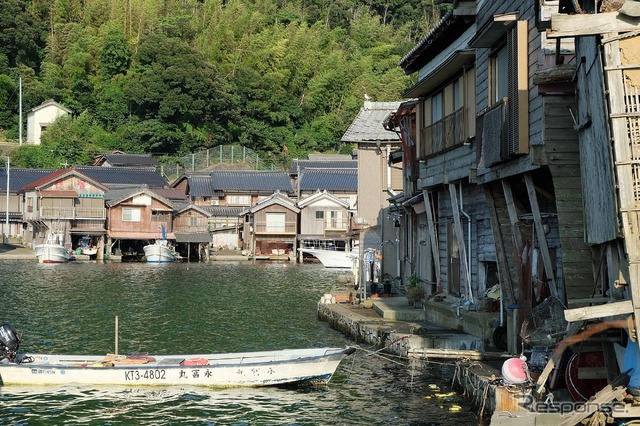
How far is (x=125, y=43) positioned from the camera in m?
103

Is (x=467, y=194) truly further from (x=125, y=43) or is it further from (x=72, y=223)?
(x=125, y=43)

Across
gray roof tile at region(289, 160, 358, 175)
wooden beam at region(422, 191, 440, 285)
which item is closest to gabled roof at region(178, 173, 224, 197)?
gray roof tile at region(289, 160, 358, 175)

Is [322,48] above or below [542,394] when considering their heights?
above

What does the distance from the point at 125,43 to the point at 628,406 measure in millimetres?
99200

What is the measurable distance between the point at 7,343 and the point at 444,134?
12.3 m

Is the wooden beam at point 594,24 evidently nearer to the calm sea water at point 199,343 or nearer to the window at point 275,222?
the calm sea water at point 199,343

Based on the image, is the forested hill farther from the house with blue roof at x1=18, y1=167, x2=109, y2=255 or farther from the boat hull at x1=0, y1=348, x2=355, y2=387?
the boat hull at x1=0, y1=348, x2=355, y2=387

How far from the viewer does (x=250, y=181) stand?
8631 centimetres

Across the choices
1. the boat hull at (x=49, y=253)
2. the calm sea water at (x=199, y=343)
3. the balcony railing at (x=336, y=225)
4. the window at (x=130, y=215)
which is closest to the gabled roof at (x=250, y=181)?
the balcony railing at (x=336, y=225)

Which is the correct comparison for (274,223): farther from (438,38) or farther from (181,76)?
(438,38)

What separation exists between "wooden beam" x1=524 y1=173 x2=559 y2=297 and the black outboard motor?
11774 mm

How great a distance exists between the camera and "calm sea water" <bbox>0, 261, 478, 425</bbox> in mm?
→ 16625

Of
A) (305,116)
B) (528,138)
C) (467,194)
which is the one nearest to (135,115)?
(305,116)

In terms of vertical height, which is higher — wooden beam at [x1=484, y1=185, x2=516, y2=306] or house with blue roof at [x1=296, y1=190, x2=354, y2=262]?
house with blue roof at [x1=296, y1=190, x2=354, y2=262]
